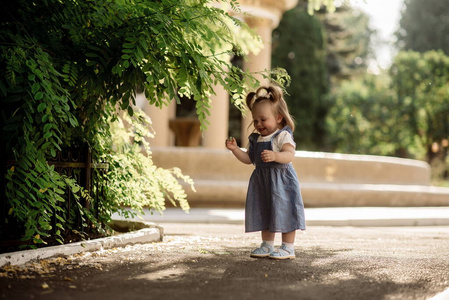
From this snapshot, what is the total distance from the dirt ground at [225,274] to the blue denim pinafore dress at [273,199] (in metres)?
0.32

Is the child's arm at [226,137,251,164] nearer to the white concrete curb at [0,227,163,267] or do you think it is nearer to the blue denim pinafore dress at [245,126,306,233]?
the blue denim pinafore dress at [245,126,306,233]

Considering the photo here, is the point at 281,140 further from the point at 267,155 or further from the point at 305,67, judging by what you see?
the point at 305,67

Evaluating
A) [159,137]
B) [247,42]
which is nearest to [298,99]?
[159,137]

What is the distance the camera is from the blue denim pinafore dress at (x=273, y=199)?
5.57 m

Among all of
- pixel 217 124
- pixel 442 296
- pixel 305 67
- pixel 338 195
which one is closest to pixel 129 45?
pixel 442 296

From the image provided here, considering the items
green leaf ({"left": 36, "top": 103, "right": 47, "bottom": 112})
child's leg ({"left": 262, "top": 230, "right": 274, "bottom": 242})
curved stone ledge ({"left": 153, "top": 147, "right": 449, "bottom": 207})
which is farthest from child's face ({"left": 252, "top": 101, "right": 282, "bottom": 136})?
curved stone ledge ({"left": 153, "top": 147, "right": 449, "bottom": 207})

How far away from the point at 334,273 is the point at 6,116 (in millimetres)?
2831

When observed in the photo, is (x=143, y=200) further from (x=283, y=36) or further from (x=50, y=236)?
(x=283, y=36)

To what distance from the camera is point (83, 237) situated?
6.00 metres

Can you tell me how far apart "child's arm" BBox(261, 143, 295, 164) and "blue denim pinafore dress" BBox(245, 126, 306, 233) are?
0.57ft

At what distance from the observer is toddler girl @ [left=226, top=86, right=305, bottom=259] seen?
5.59 meters

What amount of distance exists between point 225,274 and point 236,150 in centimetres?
133

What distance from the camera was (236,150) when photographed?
5.72 m

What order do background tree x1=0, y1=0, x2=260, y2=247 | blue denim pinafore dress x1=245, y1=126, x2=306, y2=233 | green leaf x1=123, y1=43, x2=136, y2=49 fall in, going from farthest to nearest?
blue denim pinafore dress x1=245, y1=126, x2=306, y2=233 < green leaf x1=123, y1=43, x2=136, y2=49 < background tree x1=0, y1=0, x2=260, y2=247
